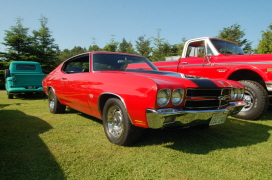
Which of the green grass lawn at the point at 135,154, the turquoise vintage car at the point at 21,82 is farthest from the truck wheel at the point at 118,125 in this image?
the turquoise vintage car at the point at 21,82

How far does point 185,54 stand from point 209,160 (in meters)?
4.01

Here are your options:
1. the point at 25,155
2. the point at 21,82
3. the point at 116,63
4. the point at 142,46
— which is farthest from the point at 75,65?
the point at 142,46

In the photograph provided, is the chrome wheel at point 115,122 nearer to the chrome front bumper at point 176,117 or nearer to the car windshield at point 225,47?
the chrome front bumper at point 176,117

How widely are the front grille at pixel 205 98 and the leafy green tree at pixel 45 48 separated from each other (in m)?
22.0

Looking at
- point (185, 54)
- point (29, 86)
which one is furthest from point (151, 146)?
point (29, 86)

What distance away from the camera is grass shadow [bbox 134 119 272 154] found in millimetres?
2742

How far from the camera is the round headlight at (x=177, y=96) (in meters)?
2.36

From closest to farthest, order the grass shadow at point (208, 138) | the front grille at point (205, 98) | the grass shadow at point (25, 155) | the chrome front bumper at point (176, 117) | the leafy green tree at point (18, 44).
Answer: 1. the grass shadow at point (25, 155)
2. the chrome front bumper at point (176, 117)
3. the front grille at point (205, 98)
4. the grass shadow at point (208, 138)
5. the leafy green tree at point (18, 44)

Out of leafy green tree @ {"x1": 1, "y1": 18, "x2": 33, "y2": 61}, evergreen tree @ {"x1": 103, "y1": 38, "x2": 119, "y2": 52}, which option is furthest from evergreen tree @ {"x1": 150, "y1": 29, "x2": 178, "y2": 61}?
leafy green tree @ {"x1": 1, "y1": 18, "x2": 33, "y2": 61}

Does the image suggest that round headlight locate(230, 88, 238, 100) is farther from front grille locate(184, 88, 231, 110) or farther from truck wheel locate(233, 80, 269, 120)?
truck wheel locate(233, 80, 269, 120)

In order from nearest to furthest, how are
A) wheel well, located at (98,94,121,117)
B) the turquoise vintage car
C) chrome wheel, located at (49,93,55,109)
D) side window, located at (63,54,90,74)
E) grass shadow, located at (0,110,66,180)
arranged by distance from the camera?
1. grass shadow, located at (0,110,66,180)
2. wheel well, located at (98,94,121,117)
3. side window, located at (63,54,90,74)
4. chrome wheel, located at (49,93,55,109)
5. the turquoise vintage car

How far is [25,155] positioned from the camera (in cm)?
238

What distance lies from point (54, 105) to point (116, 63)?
2.11 metres

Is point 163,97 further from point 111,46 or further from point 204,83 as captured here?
point 111,46
